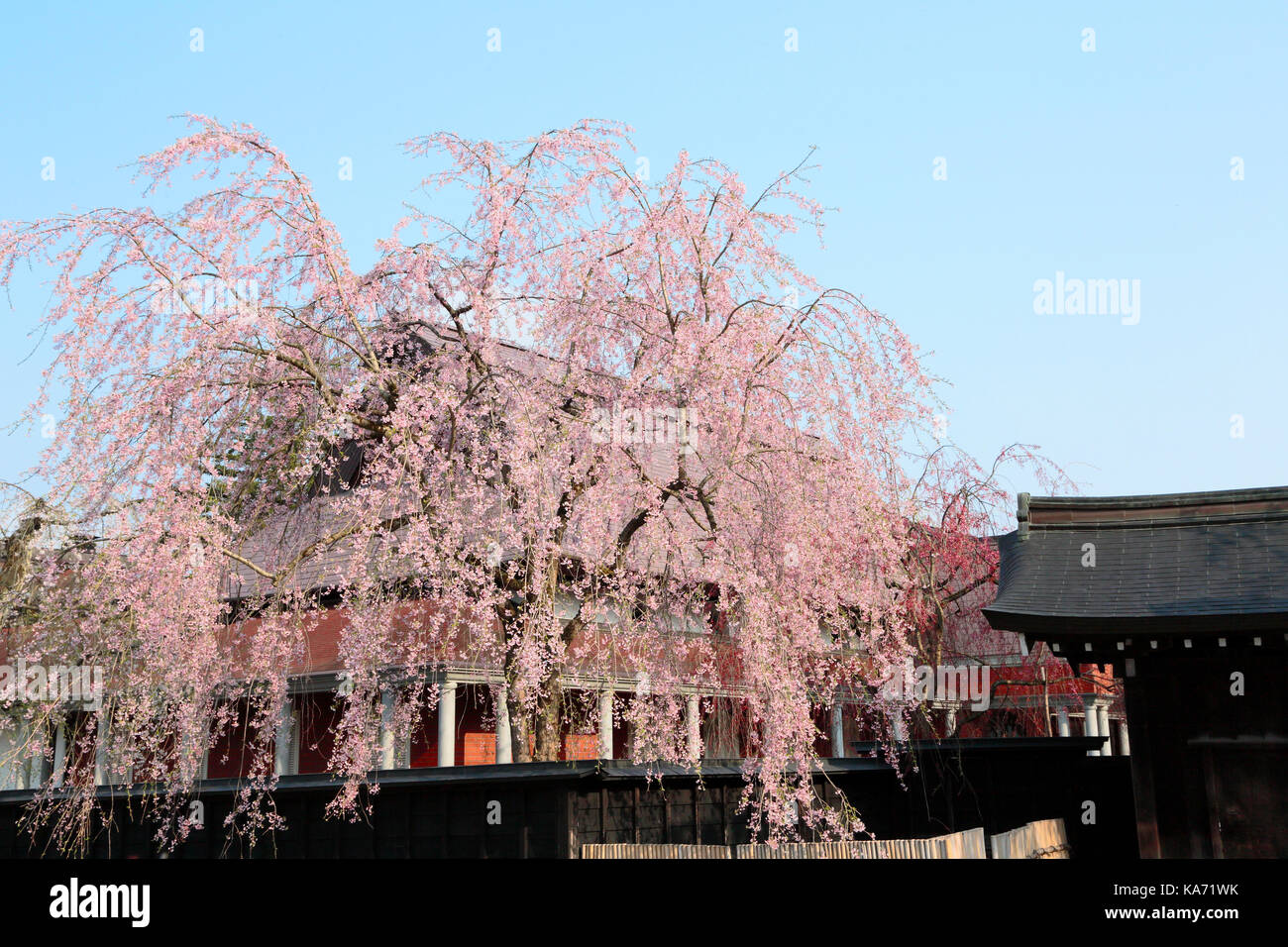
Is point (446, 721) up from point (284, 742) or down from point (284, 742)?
up

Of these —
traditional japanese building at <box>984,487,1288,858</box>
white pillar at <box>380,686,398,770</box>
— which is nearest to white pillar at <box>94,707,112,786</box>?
white pillar at <box>380,686,398,770</box>

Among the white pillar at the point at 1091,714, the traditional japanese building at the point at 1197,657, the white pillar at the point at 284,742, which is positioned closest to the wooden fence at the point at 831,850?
the traditional japanese building at the point at 1197,657

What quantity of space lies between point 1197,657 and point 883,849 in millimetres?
4613

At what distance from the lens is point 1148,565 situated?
40.3ft

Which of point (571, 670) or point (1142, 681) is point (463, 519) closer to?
point (571, 670)

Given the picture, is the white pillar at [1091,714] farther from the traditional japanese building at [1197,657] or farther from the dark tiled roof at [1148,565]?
the traditional japanese building at [1197,657]

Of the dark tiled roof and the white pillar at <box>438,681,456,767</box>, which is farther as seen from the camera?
the white pillar at <box>438,681,456,767</box>

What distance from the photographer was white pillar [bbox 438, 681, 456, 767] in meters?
17.2

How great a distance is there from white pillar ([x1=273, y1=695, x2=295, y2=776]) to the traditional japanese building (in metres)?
11.9

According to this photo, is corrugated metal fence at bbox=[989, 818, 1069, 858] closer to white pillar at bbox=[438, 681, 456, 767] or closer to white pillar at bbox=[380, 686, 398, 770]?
white pillar at bbox=[380, 686, 398, 770]

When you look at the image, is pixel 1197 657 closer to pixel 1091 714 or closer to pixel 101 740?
pixel 101 740

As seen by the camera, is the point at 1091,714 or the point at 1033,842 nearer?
the point at 1033,842

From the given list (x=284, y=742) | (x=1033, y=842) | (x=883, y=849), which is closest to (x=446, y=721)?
(x=284, y=742)
